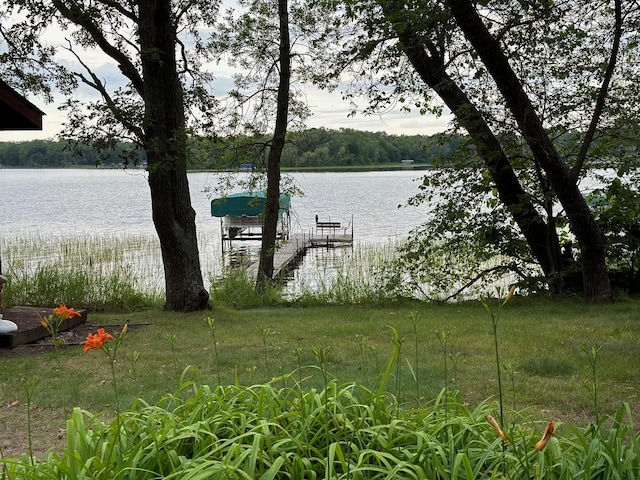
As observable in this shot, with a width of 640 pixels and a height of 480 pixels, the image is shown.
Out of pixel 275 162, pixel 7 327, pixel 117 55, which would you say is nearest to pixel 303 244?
pixel 275 162

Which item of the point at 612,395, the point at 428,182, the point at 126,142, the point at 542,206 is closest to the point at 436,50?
the point at 428,182

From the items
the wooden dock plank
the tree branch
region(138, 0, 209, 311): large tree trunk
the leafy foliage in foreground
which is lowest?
the wooden dock plank

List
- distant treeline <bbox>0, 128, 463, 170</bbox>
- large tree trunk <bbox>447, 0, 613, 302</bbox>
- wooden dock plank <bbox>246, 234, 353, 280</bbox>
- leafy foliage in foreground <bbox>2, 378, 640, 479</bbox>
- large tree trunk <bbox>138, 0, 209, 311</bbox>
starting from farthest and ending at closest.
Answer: wooden dock plank <bbox>246, 234, 353, 280</bbox> → distant treeline <bbox>0, 128, 463, 170</bbox> → large tree trunk <bbox>138, 0, 209, 311</bbox> → large tree trunk <bbox>447, 0, 613, 302</bbox> → leafy foliage in foreground <bbox>2, 378, 640, 479</bbox>

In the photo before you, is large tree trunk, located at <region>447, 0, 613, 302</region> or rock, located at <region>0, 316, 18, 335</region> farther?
large tree trunk, located at <region>447, 0, 613, 302</region>

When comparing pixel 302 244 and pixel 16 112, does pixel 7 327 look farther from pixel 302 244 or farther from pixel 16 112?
pixel 302 244

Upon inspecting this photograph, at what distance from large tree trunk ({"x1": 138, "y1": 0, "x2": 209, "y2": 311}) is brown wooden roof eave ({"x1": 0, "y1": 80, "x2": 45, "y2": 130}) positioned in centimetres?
173

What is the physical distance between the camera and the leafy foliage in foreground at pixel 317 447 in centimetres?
232

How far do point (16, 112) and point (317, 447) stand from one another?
6.71 meters

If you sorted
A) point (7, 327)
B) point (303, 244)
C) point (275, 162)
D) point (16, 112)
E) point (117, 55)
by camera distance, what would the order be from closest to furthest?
point (7, 327)
point (16, 112)
point (117, 55)
point (275, 162)
point (303, 244)

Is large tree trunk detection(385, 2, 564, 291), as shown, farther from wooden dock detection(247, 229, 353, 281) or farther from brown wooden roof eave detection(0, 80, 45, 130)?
wooden dock detection(247, 229, 353, 281)

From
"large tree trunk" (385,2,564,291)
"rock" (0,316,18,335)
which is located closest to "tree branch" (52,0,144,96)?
"large tree trunk" (385,2,564,291)

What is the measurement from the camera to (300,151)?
18.0 m

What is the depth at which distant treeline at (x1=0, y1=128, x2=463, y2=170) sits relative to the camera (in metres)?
10.6

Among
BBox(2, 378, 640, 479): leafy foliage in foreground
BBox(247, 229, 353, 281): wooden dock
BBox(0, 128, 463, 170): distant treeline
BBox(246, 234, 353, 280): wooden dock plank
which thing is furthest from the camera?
BBox(247, 229, 353, 281): wooden dock
